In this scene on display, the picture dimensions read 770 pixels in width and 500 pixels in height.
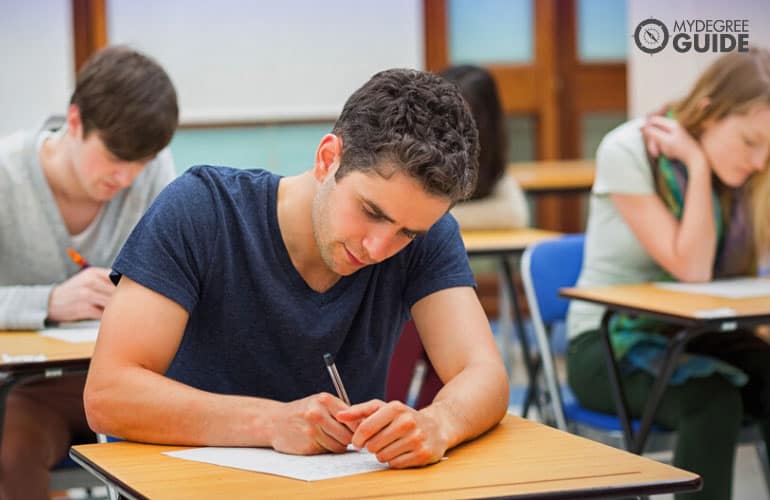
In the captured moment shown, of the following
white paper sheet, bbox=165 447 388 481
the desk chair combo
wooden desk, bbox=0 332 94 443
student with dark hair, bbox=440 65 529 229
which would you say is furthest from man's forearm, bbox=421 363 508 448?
→ student with dark hair, bbox=440 65 529 229

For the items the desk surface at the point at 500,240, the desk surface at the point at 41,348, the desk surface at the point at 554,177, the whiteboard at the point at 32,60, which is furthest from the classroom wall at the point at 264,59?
the desk surface at the point at 41,348

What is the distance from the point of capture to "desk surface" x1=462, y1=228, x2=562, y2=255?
4.10 meters

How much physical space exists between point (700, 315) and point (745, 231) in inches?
26.8

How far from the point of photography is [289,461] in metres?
1.54

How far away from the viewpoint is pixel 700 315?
2.59m

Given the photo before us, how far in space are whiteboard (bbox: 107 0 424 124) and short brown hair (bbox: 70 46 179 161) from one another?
152 inches

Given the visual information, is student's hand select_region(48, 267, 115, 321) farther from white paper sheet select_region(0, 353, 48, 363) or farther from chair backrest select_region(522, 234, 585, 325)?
chair backrest select_region(522, 234, 585, 325)

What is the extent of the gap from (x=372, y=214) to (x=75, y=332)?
115 cm

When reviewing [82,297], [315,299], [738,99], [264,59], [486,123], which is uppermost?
[264,59]

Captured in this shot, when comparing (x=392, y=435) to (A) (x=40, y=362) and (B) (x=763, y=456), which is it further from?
(B) (x=763, y=456)

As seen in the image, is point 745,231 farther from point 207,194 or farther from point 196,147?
point 196,147

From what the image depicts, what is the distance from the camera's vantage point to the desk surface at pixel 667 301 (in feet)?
8.61

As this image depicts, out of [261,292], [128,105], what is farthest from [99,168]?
[261,292]

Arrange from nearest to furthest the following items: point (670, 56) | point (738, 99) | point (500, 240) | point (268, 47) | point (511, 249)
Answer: point (738, 99)
point (511, 249)
point (500, 240)
point (670, 56)
point (268, 47)
